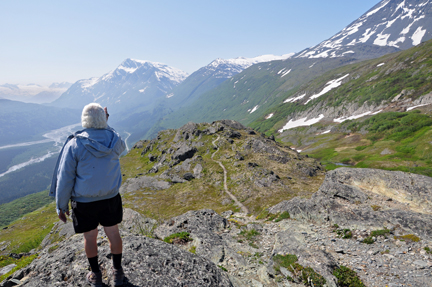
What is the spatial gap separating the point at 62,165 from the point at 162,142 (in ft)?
397

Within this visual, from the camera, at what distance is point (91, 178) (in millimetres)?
5227

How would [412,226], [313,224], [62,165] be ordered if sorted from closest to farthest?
[62,165], [412,226], [313,224]

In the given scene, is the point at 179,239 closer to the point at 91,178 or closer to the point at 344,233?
the point at 91,178

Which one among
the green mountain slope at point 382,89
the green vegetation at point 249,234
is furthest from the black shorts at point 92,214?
the green mountain slope at point 382,89

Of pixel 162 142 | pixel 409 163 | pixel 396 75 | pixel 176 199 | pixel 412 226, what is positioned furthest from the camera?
pixel 396 75

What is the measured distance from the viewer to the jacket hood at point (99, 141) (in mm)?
5293

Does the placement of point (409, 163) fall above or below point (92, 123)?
below

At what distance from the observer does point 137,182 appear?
66.2 meters

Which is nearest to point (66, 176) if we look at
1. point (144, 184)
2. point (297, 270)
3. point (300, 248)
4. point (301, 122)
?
point (297, 270)

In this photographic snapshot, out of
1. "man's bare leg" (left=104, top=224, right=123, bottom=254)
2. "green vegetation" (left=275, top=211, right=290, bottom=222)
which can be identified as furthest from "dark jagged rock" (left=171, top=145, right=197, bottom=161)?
"man's bare leg" (left=104, top=224, right=123, bottom=254)

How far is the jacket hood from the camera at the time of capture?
17.4ft

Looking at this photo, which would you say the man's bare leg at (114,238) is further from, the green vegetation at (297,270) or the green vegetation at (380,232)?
the green vegetation at (380,232)

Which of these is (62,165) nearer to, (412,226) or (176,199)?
(412,226)

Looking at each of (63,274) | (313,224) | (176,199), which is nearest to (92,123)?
(63,274)
